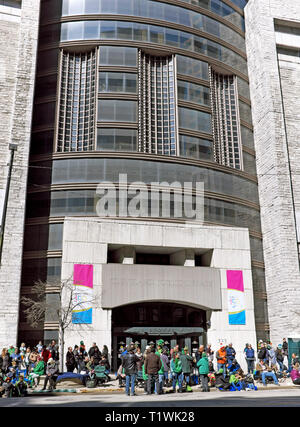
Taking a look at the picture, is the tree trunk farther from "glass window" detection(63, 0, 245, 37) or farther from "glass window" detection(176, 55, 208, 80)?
"glass window" detection(63, 0, 245, 37)

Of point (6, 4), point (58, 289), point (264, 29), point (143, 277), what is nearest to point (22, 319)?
point (58, 289)

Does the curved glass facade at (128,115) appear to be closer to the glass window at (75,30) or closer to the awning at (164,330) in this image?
the glass window at (75,30)

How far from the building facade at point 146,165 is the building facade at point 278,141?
122cm

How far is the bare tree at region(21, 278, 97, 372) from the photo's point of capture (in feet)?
96.7

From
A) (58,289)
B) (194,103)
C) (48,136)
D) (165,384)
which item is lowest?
(165,384)

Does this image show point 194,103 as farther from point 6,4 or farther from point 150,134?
point 6,4

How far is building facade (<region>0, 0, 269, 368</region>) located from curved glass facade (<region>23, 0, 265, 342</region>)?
103 millimetres

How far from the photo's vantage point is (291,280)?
116 feet

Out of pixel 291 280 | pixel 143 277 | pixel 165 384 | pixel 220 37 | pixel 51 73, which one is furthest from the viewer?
pixel 220 37

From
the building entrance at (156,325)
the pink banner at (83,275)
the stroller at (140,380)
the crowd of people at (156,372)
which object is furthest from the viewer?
the building entrance at (156,325)

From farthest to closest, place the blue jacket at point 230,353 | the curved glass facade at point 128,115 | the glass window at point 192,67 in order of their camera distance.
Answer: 1. the glass window at point 192,67
2. the curved glass facade at point 128,115
3. the blue jacket at point 230,353

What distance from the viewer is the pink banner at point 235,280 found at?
33.9 m

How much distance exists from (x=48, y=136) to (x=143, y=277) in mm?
14865

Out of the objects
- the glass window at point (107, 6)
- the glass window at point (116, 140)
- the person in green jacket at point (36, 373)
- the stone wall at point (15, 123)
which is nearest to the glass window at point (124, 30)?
the glass window at point (107, 6)
